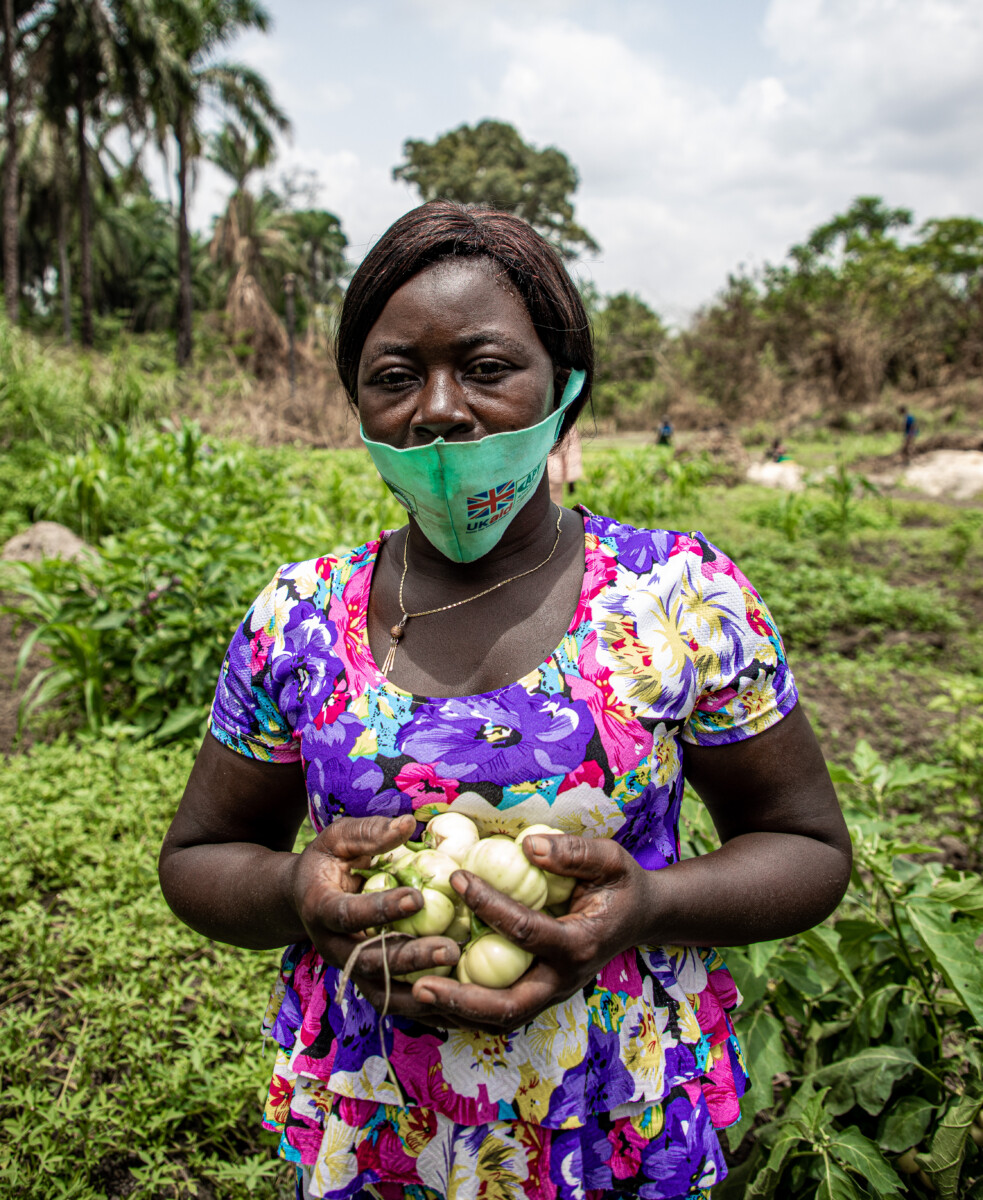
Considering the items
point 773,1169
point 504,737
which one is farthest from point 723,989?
point 504,737

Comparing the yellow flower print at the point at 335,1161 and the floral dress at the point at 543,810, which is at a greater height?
the floral dress at the point at 543,810

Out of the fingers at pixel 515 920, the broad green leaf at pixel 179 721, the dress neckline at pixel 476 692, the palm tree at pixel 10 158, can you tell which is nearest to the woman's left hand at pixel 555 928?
the fingers at pixel 515 920

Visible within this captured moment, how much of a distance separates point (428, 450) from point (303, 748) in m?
0.44

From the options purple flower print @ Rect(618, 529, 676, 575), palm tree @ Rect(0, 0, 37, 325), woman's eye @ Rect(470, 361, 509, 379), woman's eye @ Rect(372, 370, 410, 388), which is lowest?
purple flower print @ Rect(618, 529, 676, 575)

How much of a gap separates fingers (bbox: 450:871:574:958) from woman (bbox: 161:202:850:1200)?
0.23 ft

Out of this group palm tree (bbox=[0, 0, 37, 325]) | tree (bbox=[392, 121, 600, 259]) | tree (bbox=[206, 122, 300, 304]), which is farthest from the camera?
tree (bbox=[392, 121, 600, 259])

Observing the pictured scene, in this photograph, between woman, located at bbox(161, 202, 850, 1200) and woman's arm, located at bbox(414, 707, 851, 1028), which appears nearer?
woman's arm, located at bbox(414, 707, 851, 1028)

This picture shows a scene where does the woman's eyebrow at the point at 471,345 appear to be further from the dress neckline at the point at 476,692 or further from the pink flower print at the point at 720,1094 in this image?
the pink flower print at the point at 720,1094

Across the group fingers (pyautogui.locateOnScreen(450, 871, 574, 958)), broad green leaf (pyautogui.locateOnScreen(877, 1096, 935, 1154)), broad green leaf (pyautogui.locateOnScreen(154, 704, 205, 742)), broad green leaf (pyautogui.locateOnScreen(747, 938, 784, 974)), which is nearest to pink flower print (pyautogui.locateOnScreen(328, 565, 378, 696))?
fingers (pyautogui.locateOnScreen(450, 871, 574, 958))

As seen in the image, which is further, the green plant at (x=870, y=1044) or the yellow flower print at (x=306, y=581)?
the green plant at (x=870, y=1044)

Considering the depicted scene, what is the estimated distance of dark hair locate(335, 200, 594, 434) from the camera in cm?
111

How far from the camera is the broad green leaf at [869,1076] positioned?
146 centimetres

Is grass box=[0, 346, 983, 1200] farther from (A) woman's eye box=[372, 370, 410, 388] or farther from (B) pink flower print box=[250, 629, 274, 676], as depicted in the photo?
(A) woman's eye box=[372, 370, 410, 388]

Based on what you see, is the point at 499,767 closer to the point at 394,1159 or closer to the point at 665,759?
the point at 665,759
